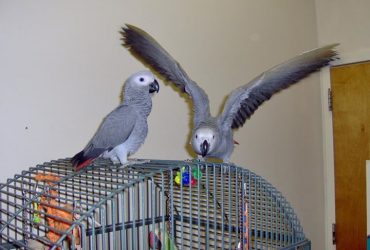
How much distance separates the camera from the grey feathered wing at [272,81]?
4.36 ft

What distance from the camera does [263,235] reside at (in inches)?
48.5

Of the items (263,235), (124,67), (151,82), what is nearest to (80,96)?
(124,67)

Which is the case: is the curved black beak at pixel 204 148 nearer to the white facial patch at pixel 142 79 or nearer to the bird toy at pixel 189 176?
the bird toy at pixel 189 176

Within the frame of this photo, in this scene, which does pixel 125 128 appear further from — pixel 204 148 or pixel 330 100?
pixel 330 100

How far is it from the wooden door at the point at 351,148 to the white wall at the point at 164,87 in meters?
0.11

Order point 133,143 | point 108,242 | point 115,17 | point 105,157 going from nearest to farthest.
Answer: point 133,143
point 105,157
point 108,242
point 115,17

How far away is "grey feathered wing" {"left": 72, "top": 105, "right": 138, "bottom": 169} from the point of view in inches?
39.4

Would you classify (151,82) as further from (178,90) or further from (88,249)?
(88,249)

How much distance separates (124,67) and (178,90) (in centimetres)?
28

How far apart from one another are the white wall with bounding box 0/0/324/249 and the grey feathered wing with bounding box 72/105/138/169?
292 millimetres

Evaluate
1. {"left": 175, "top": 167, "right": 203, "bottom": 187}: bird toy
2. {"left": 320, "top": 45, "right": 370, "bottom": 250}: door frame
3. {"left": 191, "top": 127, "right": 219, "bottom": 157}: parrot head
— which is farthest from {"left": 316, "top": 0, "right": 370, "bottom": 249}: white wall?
{"left": 175, "top": 167, "right": 203, "bottom": 187}: bird toy

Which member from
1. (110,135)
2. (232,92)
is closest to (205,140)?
(232,92)

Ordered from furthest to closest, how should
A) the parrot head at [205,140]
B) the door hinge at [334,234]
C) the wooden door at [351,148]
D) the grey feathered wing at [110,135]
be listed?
the door hinge at [334,234] → the wooden door at [351,148] → the parrot head at [205,140] → the grey feathered wing at [110,135]

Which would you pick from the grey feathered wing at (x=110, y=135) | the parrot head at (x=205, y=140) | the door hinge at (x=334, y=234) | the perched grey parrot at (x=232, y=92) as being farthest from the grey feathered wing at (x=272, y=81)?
the door hinge at (x=334, y=234)
